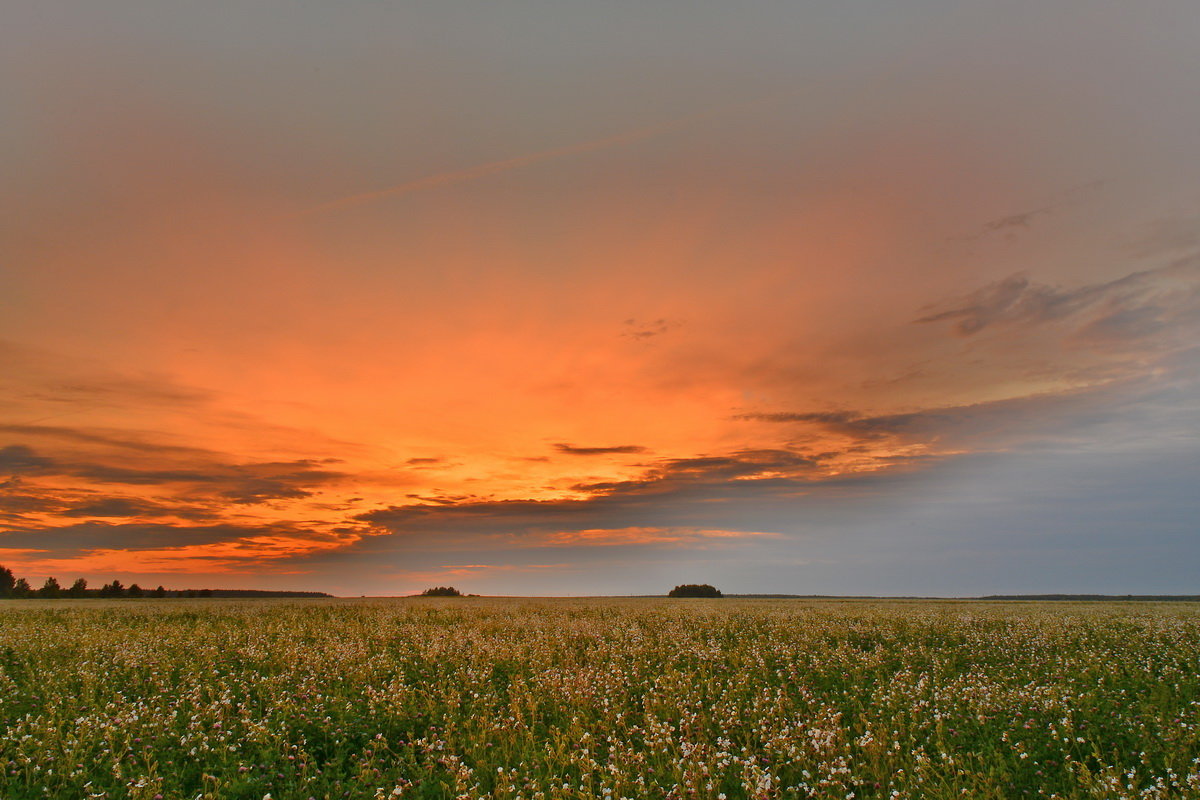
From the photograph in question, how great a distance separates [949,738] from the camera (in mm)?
9977

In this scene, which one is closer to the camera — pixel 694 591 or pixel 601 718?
A: pixel 601 718

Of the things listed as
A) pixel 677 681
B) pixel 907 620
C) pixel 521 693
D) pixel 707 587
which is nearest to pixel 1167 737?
pixel 677 681

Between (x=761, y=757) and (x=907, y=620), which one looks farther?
(x=907, y=620)

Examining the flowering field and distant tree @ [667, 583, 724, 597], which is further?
distant tree @ [667, 583, 724, 597]

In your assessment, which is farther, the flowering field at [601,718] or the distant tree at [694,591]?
the distant tree at [694,591]

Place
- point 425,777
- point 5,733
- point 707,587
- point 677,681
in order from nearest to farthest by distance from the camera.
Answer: point 425,777 < point 5,733 < point 677,681 < point 707,587

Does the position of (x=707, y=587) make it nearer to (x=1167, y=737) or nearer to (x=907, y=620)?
(x=907, y=620)

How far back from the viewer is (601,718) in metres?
11.4

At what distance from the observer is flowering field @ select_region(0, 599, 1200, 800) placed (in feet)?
27.6

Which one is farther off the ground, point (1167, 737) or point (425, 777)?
point (1167, 737)

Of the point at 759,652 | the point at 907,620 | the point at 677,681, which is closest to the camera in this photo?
the point at 677,681

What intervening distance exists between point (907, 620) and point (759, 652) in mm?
11931

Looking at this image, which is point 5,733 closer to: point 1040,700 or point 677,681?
point 677,681

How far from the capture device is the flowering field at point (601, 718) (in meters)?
8.41
